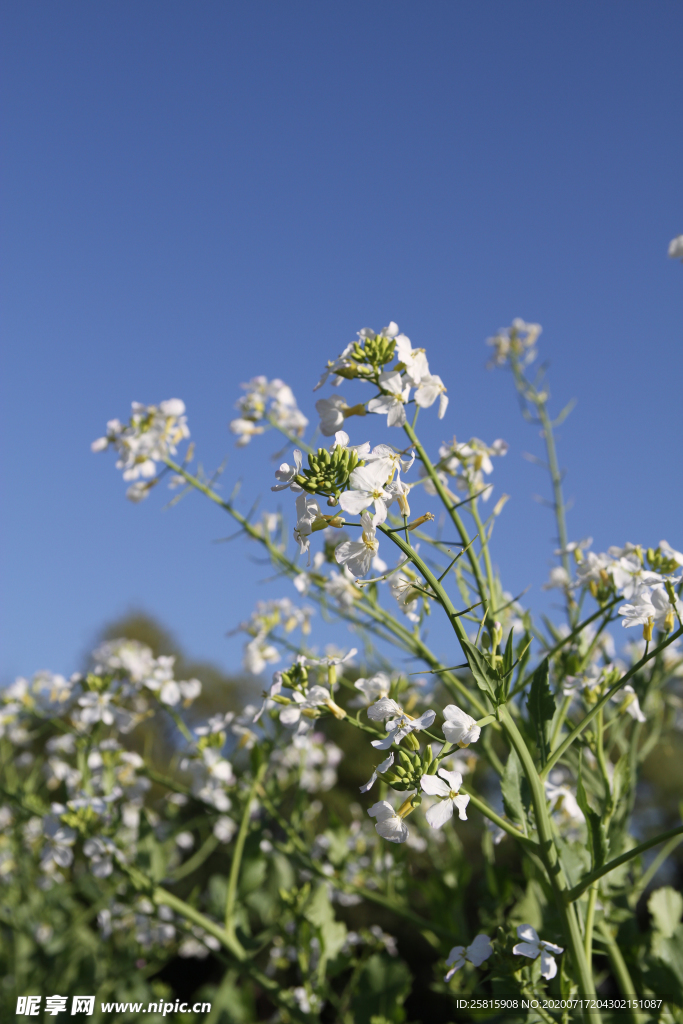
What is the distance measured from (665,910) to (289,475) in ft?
5.07

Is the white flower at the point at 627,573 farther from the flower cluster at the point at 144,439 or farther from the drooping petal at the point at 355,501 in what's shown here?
the flower cluster at the point at 144,439

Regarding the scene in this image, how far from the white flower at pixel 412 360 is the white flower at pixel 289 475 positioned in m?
0.35

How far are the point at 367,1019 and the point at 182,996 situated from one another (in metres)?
7.41

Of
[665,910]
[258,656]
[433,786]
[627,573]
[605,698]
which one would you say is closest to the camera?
[433,786]

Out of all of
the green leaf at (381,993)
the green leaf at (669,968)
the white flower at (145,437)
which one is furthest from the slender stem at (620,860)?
the white flower at (145,437)

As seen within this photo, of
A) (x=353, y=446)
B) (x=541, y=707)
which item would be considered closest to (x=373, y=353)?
(x=353, y=446)

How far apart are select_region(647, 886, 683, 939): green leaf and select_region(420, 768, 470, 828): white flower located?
37.4 inches

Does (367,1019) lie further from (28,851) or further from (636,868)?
(28,851)

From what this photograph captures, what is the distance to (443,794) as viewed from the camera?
102cm

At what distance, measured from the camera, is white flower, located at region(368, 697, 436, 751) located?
1.06 metres

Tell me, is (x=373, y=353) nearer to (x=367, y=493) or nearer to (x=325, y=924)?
(x=367, y=493)

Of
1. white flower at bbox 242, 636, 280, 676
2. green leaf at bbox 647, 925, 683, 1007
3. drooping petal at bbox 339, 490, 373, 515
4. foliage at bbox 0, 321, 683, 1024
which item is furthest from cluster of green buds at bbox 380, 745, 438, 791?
white flower at bbox 242, 636, 280, 676

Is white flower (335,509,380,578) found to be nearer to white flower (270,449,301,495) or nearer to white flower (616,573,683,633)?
white flower (270,449,301,495)

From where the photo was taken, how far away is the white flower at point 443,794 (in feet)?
3.27
